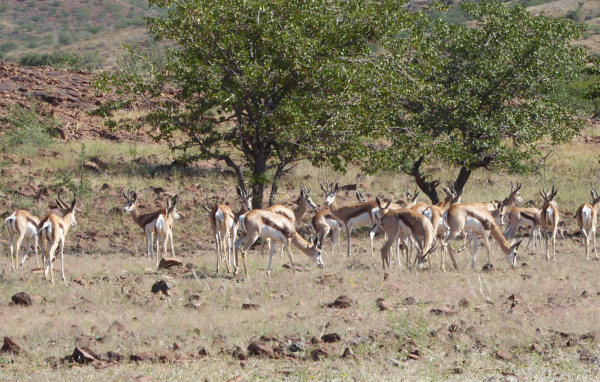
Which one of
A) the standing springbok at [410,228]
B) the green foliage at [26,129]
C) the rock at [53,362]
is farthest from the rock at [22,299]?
the green foliage at [26,129]

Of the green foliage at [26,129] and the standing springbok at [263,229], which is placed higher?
the green foliage at [26,129]

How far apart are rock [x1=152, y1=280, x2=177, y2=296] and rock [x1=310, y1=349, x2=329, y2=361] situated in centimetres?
372

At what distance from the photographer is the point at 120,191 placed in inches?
773

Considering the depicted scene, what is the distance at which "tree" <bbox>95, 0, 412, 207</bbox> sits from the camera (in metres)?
14.2

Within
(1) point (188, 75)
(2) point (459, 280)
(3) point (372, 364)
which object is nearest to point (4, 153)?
(1) point (188, 75)

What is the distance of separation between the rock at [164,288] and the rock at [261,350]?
3242 mm

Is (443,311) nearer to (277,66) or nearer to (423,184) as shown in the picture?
(277,66)

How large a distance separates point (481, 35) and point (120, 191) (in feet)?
38.7

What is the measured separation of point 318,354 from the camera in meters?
6.98

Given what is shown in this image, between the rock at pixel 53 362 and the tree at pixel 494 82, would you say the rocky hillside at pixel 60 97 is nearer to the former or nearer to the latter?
the tree at pixel 494 82

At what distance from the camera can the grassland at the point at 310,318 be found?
662cm

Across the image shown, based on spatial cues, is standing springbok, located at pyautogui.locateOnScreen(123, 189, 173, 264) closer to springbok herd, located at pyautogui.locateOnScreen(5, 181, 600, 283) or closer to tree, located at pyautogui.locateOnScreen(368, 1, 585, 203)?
springbok herd, located at pyautogui.locateOnScreen(5, 181, 600, 283)

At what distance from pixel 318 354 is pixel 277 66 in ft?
30.2

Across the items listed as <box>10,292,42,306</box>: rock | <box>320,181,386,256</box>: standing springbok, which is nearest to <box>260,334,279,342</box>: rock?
<box>10,292,42,306</box>: rock
